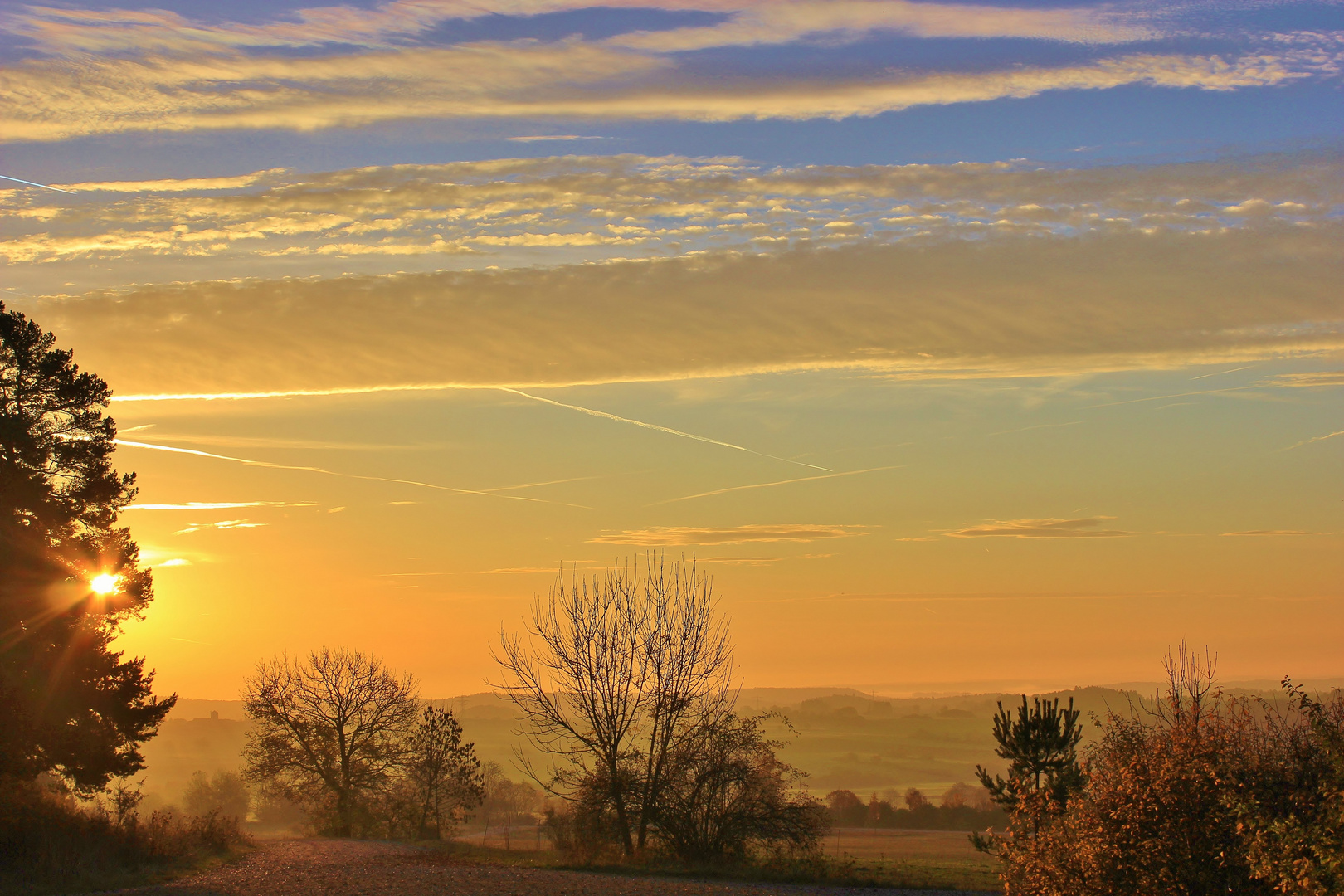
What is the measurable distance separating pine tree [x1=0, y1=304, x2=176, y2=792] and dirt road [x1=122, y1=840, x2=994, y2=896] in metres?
5.70

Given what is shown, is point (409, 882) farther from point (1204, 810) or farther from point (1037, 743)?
point (1037, 743)

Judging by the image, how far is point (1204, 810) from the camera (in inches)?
523

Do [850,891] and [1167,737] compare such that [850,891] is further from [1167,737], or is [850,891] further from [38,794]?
[38,794]

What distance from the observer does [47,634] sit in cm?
2627

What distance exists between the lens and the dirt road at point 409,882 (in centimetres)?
1917

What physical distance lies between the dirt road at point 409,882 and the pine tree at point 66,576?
5.70 meters

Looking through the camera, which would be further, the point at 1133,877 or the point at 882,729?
the point at 882,729

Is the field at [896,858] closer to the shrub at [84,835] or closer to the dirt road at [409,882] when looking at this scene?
the dirt road at [409,882]

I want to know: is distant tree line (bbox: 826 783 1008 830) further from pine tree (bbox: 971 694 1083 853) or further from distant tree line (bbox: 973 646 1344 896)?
distant tree line (bbox: 973 646 1344 896)

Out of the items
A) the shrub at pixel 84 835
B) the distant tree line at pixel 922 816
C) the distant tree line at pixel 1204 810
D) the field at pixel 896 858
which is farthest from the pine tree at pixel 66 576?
the distant tree line at pixel 922 816

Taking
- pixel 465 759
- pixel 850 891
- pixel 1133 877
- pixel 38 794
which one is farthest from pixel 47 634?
pixel 1133 877

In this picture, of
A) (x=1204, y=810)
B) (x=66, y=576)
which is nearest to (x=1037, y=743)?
(x=1204, y=810)

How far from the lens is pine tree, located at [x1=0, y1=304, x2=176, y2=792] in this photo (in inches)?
1013

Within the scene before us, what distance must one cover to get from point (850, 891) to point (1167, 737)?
11454mm
